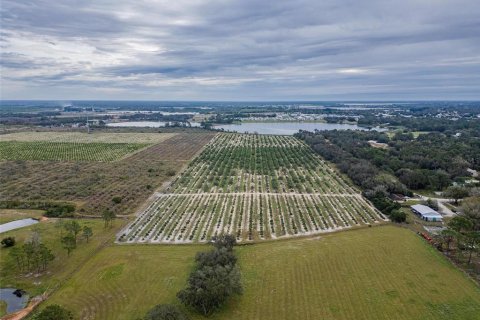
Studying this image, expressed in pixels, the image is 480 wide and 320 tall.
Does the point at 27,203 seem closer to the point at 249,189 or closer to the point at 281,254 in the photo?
the point at 249,189

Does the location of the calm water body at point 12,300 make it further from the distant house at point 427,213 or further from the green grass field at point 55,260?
the distant house at point 427,213

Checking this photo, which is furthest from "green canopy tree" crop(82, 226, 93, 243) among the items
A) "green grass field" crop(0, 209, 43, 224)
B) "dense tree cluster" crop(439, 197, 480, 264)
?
"dense tree cluster" crop(439, 197, 480, 264)

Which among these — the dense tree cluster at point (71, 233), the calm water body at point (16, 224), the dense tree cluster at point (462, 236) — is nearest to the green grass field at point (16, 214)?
the calm water body at point (16, 224)

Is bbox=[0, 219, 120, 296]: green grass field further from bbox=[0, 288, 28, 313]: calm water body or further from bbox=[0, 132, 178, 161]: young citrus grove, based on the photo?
bbox=[0, 132, 178, 161]: young citrus grove

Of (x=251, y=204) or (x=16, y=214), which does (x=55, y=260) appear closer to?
(x=16, y=214)

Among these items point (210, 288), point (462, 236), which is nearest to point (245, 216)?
point (210, 288)

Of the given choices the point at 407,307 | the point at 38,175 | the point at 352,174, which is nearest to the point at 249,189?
the point at 352,174
